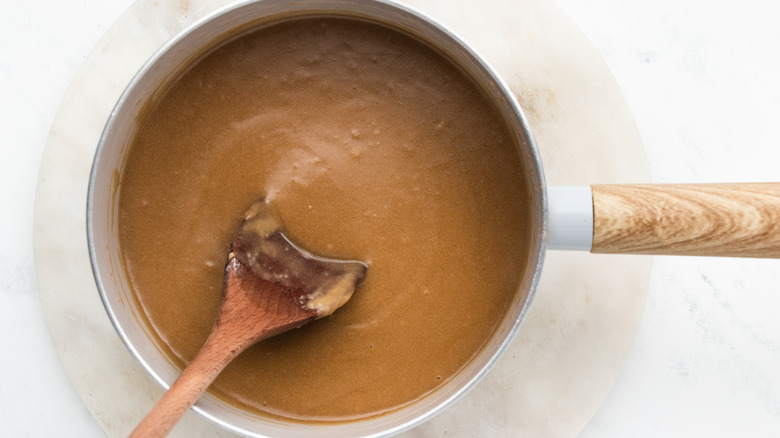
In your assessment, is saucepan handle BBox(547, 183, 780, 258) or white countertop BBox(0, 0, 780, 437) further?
white countertop BBox(0, 0, 780, 437)

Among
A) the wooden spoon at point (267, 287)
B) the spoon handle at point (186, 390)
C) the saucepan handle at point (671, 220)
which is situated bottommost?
the spoon handle at point (186, 390)

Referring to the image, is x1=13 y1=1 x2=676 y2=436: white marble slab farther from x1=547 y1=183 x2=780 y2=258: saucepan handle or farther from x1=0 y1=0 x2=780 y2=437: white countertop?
x1=547 y1=183 x2=780 y2=258: saucepan handle

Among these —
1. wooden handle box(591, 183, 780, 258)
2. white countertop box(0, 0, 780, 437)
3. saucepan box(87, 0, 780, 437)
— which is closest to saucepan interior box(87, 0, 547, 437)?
saucepan box(87, 0, 780, 437)

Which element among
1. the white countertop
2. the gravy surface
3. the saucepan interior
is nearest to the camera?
the saucepan interior

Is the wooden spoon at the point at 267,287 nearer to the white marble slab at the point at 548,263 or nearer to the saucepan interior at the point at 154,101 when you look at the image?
the saucepan interior at the point at 154,101

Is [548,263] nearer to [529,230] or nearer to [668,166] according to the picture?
[529,230]

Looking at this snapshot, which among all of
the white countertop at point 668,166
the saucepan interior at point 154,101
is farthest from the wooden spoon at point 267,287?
the white countertop at point 668,166
